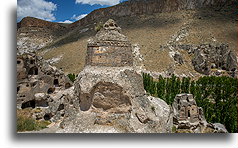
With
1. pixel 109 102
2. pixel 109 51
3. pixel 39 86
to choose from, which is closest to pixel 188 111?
pixel 109 102

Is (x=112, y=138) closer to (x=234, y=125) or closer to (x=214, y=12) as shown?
(x=234, y=125)

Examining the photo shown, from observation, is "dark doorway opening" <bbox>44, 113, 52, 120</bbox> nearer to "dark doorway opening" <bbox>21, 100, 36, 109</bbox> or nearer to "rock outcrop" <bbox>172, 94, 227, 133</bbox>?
"dark doorway opening" <bbox>21, 100, 36, 109</bbox>

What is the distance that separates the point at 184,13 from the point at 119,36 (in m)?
52.2

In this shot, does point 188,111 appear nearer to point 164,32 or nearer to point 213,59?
point 213,59

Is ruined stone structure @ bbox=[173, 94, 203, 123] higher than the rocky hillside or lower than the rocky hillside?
lower

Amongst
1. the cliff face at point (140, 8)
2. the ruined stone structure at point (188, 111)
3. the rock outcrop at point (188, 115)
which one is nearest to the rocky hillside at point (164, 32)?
the cliff face at point (140, 8)

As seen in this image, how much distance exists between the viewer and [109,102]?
6289 mm

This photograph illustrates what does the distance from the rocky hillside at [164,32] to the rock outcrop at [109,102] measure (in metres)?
19.0

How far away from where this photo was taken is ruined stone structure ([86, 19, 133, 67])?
6379 millimetres

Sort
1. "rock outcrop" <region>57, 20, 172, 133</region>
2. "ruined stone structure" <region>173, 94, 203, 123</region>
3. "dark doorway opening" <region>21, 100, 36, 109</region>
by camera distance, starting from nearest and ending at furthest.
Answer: "rock outcrop" <region>57, 20, 172, 133</region> < "ruined stone structure" <region>173, 94, 203, 123</region> < "dark doorway opening" <region>21, 100, 36, 109</region>

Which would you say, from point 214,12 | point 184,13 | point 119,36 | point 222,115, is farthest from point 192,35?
point 119,36

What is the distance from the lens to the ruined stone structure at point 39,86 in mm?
13070

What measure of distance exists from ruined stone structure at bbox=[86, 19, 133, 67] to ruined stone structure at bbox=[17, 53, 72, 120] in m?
6.48

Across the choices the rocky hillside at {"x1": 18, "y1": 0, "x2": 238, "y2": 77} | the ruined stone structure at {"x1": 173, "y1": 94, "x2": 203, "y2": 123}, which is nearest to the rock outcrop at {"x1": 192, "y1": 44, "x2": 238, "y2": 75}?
the rocky hillside at {"x1": 18, "y1": 0, "x2": 238, "y2": 77}
